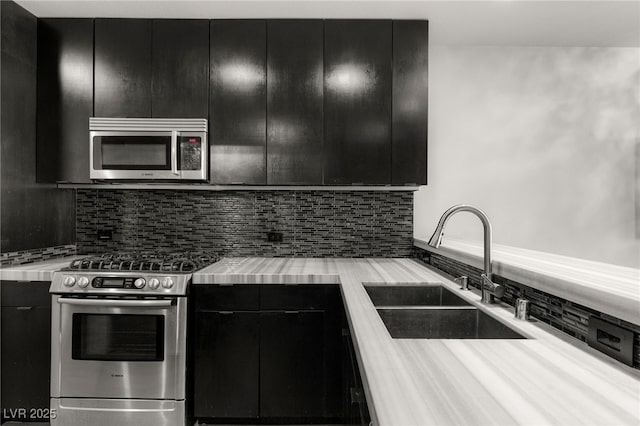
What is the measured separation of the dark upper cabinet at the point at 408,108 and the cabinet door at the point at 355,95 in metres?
0.05

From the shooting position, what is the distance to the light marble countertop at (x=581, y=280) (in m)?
0.92

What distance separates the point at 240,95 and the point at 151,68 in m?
0.59

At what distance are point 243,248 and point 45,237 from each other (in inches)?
49.4

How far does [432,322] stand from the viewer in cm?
152

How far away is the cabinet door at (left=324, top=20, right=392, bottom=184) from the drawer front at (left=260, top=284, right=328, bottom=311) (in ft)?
2.44

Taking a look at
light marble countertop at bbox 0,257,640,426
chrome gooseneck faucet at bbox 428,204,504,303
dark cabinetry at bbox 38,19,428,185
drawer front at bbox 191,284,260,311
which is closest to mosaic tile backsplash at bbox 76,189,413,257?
dark cabinetry at bbox 38,19,428,185

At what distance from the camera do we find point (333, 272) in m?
2.29

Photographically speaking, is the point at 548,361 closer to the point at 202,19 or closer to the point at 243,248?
the point at 243,248

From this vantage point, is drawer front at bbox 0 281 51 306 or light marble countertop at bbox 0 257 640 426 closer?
light marble countertop at bbox 0 257 640 426

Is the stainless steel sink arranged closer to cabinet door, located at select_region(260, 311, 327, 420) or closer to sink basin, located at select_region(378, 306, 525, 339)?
sink basin, located at select_region(378, 306, 525, 339)

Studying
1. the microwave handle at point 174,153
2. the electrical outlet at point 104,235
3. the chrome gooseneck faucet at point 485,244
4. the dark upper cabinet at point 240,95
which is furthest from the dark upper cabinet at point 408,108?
the electrical outlet at point 104,235

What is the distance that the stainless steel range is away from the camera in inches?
83.7

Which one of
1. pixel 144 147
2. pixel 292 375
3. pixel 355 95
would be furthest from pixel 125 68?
pixel 292 375

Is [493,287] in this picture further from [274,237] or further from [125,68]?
[125,68]
